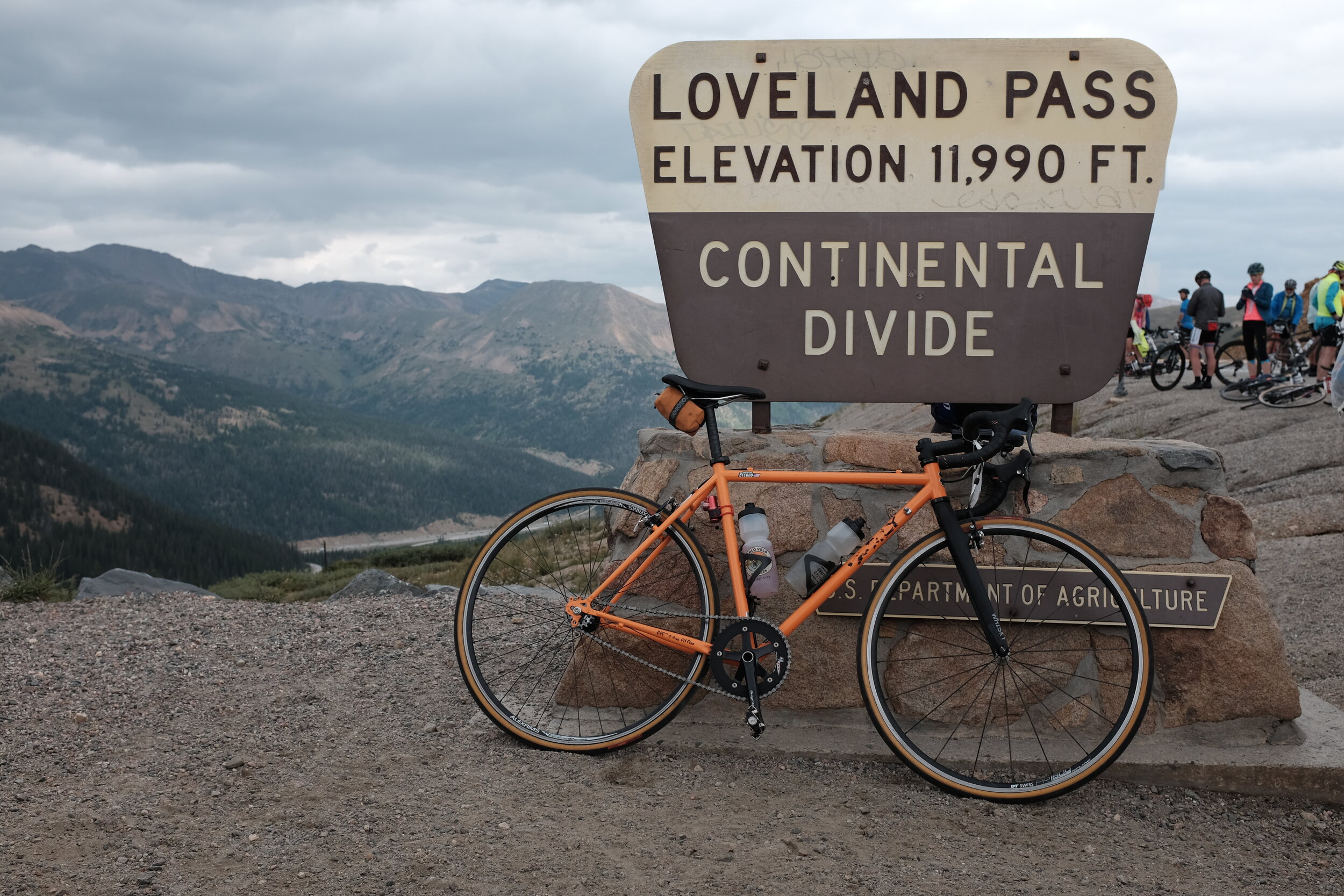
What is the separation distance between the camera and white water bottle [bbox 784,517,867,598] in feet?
11.2

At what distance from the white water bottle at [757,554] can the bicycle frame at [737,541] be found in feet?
0.11

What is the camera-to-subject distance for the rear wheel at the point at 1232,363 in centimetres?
1958

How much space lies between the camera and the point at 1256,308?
16328 mm

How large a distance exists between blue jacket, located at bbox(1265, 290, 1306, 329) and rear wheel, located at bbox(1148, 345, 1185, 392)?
2.70 meters

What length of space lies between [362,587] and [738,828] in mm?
8352

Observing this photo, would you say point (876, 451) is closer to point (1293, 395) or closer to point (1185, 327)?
point (1293, 395)

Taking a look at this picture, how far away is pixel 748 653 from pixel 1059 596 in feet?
4.10

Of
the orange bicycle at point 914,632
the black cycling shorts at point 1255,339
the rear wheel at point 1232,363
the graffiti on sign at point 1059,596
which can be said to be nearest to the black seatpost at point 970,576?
the orange bicycle at point 914,632

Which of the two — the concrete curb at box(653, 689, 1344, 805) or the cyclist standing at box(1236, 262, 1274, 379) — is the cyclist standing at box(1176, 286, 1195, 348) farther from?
the concrete curb at box(653, 689, 1344, 805)

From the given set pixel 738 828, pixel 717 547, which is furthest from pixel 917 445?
pixel 738 828

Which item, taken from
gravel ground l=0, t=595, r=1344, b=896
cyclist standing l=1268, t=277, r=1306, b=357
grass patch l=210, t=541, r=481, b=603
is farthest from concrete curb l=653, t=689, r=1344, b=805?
grass patch l=210, t=541, r=481, b=603

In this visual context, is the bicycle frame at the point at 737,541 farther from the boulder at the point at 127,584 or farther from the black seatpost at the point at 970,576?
the boulder at the point at 127,584

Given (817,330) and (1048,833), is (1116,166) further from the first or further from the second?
(1048,833)

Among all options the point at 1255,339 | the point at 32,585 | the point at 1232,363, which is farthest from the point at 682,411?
the point at 1232,363
